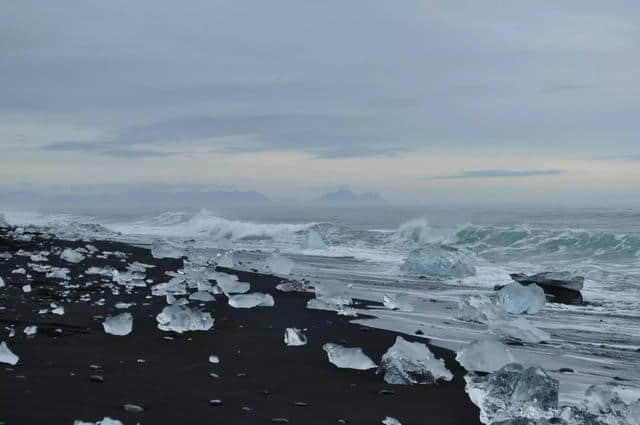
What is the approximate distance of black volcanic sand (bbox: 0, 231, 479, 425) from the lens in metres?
4.13

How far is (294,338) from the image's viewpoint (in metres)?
6.71

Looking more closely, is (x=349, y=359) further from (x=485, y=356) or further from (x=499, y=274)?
(x=499, y=274)

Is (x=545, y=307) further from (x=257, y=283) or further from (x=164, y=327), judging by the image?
(x=164, y=327)

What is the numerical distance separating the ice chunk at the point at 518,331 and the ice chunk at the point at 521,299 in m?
1.82

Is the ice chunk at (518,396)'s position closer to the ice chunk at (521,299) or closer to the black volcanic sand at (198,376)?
the black volcanic sand at (198,376)

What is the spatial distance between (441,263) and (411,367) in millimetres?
9650

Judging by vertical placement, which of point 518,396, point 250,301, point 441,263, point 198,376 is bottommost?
point 441,263

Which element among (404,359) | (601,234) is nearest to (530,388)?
(404,359)

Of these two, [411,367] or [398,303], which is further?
[398,303]

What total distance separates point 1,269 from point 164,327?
18.7 feet

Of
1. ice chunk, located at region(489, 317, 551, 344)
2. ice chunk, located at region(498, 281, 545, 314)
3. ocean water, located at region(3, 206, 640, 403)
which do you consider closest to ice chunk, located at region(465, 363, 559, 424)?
ocean water, located at region(3, 206, 640, 403)

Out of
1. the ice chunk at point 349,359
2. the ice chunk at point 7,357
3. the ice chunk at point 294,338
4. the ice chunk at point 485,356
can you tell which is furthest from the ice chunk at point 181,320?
the ice chunk at point 485,356

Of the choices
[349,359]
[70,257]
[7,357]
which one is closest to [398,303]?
[349,359]

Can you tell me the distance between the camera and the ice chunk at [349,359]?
565cm
